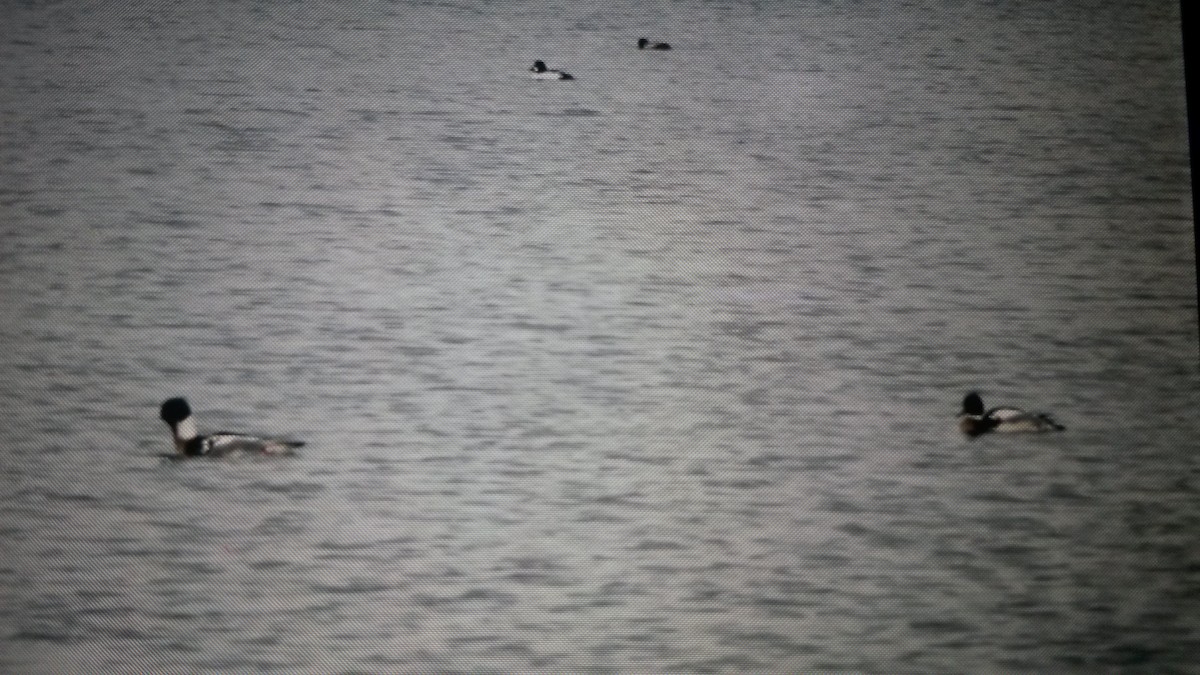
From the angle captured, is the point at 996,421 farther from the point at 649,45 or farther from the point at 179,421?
the point at 179,421

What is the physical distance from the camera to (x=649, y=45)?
1690 mm

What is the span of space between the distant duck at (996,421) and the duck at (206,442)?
103cm

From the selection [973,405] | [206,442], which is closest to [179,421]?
[206,442]

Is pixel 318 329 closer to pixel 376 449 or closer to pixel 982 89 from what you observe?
pixel 376 449

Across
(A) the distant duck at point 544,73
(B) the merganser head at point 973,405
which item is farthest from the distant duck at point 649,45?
(B) the merganser head at point 973,405

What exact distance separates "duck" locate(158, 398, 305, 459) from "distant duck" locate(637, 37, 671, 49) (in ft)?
3.23

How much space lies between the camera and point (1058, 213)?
1.52m

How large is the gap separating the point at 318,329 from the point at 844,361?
2.79 ft

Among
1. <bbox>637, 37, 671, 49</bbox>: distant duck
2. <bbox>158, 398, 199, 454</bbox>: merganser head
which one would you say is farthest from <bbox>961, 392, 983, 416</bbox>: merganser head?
<bbox>158, 398, 199, 454</bbox>: merganser head

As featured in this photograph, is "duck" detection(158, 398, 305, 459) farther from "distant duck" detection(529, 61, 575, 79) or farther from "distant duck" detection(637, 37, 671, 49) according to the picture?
"distant duck" detection(637, 37, 671, 49)

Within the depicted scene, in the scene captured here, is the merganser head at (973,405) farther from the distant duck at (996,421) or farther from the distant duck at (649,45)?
the distant duck at (649,45)

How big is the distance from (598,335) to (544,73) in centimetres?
57

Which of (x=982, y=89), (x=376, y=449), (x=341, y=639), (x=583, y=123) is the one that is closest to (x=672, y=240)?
(x=583, y=123)

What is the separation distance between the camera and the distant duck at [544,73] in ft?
5.40
